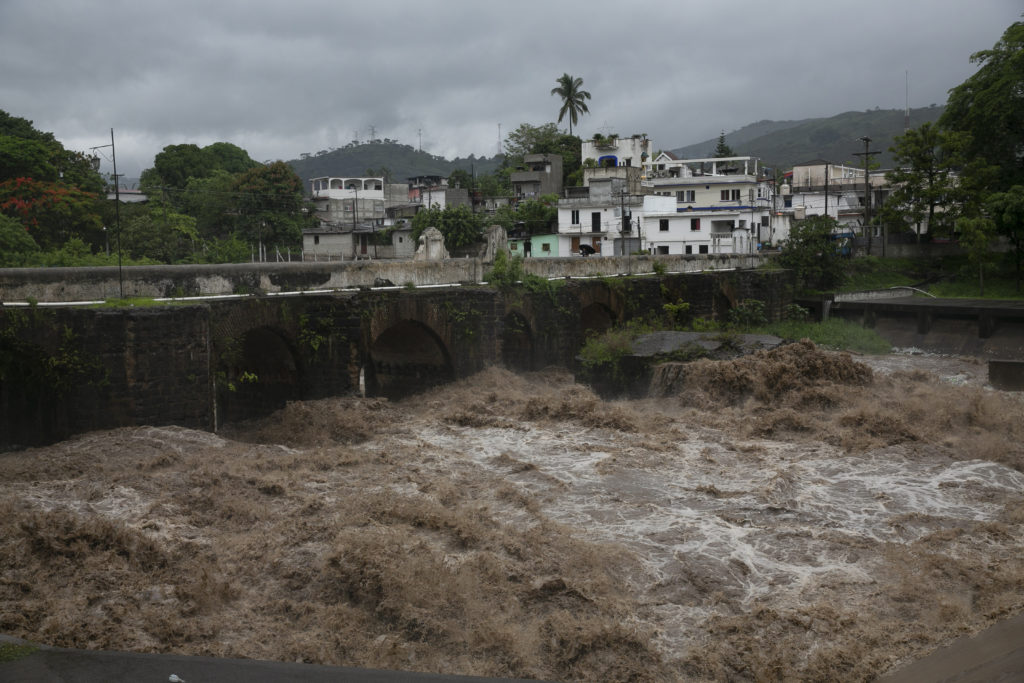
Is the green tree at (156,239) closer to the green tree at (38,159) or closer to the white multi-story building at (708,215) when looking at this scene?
the green tree at (38,159)

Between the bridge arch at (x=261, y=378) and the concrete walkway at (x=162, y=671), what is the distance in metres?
9.32

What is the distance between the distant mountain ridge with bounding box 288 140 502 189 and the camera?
126 meters

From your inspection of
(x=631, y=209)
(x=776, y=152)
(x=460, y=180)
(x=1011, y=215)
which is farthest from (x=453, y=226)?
(x=776, y=152)

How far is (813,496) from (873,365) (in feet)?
42.9

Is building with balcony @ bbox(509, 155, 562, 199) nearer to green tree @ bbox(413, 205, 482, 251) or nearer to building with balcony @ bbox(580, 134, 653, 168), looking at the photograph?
building with balcony @ bbox(580, 134, 653, 168)

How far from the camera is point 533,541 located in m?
8.88

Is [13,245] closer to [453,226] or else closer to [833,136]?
[453,226]

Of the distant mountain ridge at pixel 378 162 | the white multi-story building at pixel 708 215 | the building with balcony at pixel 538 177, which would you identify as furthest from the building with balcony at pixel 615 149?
the distant mountain ridge at pixel 378 162

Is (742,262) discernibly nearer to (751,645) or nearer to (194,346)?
(194,346)

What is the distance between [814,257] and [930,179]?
590cm

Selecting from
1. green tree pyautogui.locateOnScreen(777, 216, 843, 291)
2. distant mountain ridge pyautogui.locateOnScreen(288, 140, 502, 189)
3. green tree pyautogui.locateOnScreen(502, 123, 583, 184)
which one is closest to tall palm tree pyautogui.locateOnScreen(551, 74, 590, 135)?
green tree pyautogui.locateOnScreen(502, 123, 583, 184)

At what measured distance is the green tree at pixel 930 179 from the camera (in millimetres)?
30641

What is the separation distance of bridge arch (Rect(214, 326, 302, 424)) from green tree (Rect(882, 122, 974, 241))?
993 inches

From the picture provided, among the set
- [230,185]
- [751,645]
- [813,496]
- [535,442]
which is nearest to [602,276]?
[535,442]
